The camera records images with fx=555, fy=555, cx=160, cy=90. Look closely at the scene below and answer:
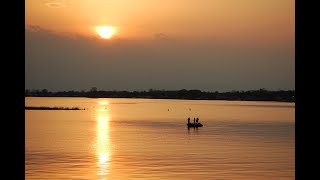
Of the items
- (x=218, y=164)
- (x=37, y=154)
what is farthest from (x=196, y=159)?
(x=37, y=154)

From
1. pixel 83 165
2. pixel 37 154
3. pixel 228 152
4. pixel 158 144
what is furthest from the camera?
pixel 158 144

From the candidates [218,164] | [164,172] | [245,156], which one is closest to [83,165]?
[164,172]

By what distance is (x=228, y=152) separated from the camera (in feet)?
140
